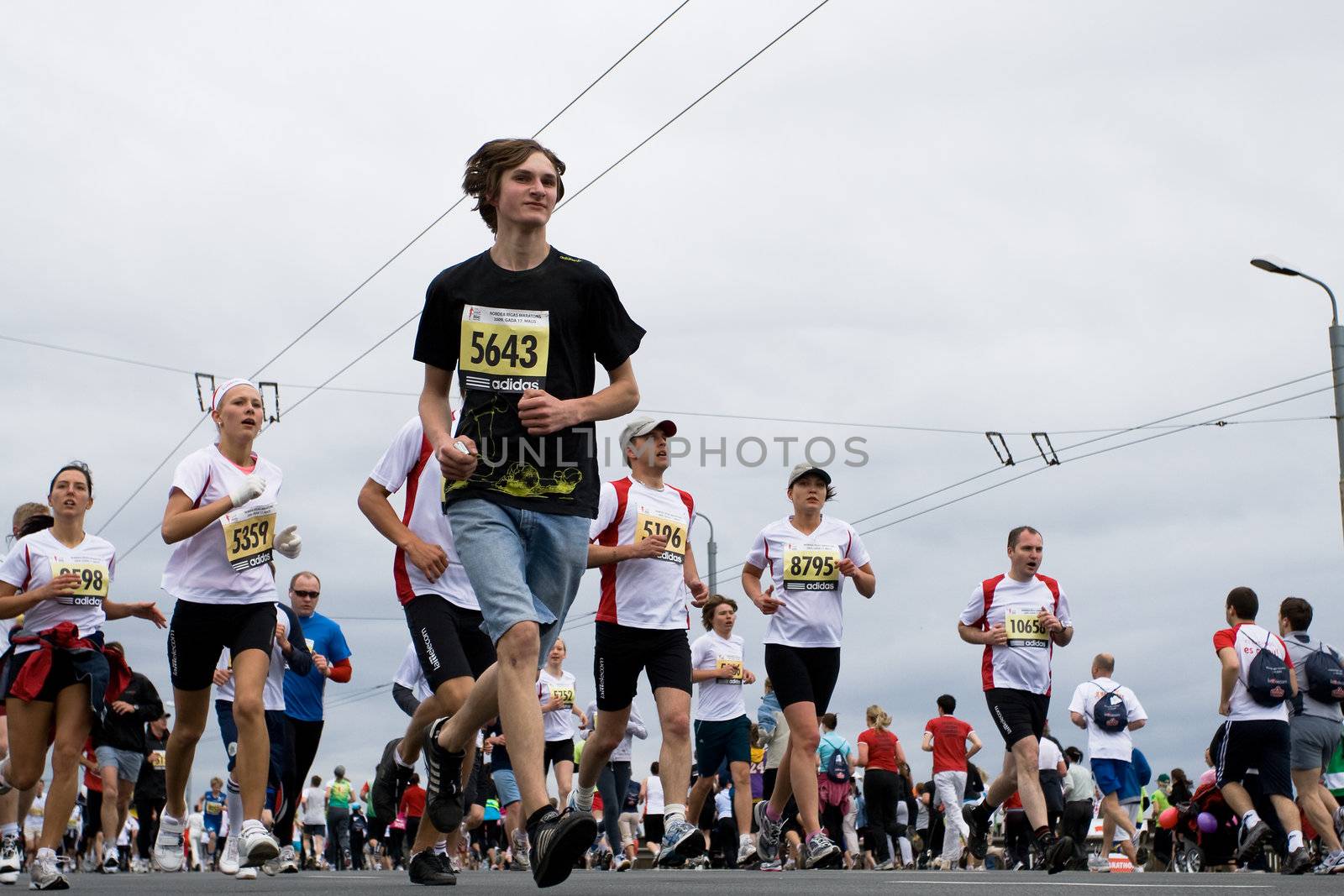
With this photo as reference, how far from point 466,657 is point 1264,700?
20.6ft

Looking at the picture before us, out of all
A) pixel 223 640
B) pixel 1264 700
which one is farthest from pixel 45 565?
pixel 1264 700

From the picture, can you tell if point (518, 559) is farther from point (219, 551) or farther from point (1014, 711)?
point (1014, 711)

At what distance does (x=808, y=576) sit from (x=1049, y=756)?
6672 millimetres

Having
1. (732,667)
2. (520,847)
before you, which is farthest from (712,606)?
(520,847)

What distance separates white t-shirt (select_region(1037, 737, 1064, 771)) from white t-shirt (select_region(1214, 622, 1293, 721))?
478 centimetres

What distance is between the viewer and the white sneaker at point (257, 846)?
745 centimetres

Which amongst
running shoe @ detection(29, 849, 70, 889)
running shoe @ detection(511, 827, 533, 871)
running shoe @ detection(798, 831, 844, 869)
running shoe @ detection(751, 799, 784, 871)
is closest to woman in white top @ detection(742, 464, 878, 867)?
running shoe @ detection(798, 831, 844, 869)

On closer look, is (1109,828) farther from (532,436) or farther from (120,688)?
(532,436)

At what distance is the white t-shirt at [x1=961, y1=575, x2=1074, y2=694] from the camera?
11641 millimetres

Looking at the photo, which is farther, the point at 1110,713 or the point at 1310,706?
the point at 1110,713

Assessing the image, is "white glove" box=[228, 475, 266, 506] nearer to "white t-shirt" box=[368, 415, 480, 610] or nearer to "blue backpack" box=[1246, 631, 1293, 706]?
"white t-shirt" box=[368, 415, 480, 610]

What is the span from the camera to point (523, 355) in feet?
18.1

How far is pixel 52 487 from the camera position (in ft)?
29.9

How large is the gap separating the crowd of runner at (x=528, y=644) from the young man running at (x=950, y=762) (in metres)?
0.78
